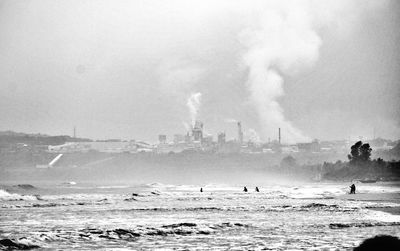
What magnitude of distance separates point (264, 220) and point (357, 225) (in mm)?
5598

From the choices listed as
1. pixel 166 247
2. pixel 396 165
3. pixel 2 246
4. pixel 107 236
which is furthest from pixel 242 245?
pixel 396 165

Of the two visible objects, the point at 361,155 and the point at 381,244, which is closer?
the point at 381,244

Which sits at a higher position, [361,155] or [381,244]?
[361,155]

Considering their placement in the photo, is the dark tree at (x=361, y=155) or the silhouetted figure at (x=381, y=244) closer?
the silhouetted figure at (x=381, y=244)

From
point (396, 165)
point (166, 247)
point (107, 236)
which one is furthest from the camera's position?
point (396, 165)

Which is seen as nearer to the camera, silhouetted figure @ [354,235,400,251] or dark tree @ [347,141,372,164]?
silhouetted figure @ [354,235,400,251]

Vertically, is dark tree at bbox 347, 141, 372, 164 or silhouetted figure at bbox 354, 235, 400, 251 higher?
dark tree at bbox 347, 141, 372, 164

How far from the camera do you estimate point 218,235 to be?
88.9 ft

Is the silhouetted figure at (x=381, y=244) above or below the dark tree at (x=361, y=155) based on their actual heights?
below

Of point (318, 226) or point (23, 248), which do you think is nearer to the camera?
point (23, 248)

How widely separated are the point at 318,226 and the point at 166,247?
11113mm

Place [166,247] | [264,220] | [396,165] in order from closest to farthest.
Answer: [166,247], [264,220], [396,165]

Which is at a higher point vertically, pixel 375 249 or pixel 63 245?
pixel 375 249

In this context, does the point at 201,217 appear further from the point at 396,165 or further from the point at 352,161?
the point at 352,161
